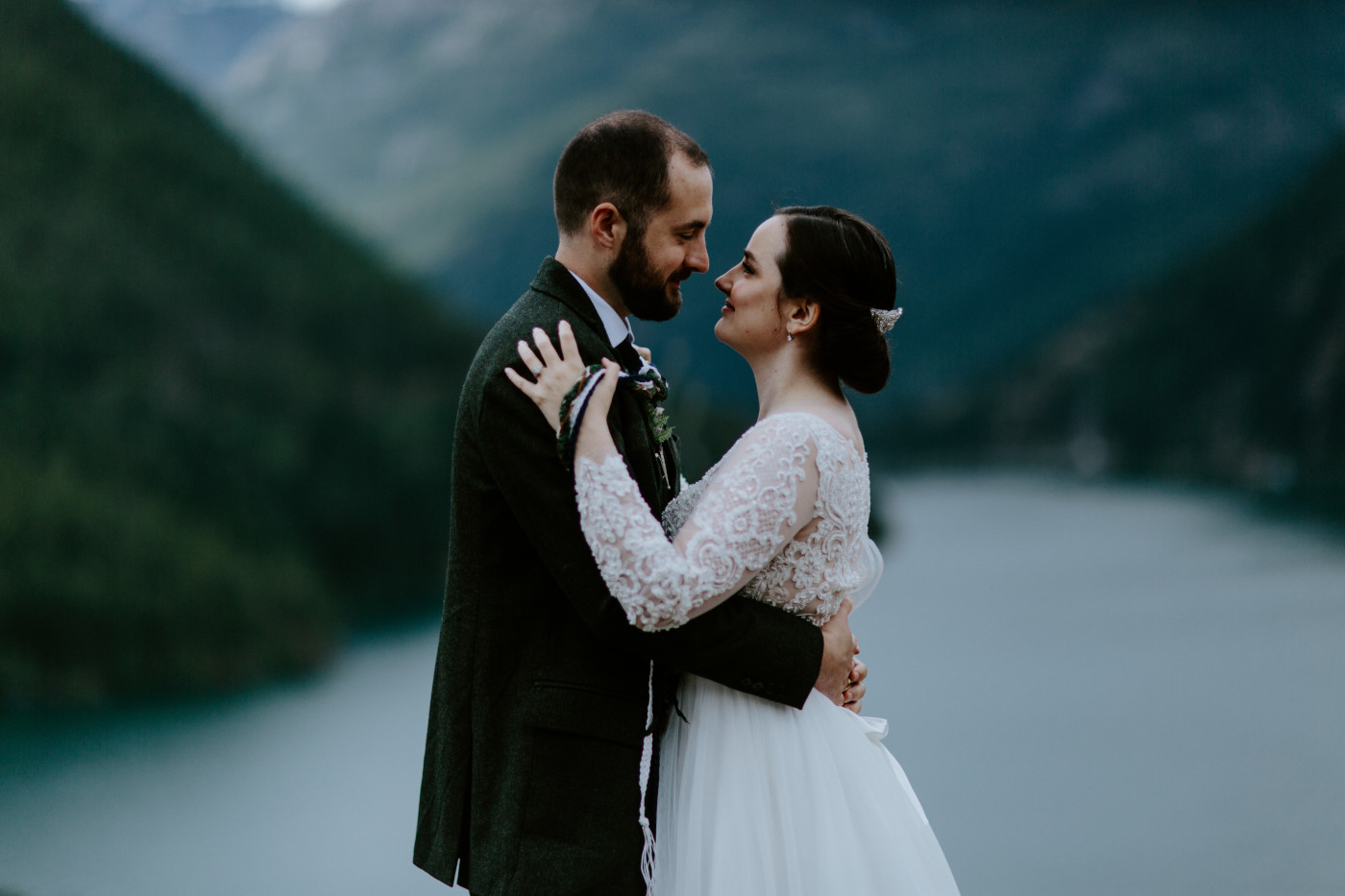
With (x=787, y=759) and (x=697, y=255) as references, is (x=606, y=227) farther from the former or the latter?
(x=787, y=759)

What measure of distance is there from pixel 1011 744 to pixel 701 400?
1389cm

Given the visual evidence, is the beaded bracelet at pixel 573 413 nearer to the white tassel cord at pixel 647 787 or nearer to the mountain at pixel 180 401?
the white tassel cord at pixel 647 787

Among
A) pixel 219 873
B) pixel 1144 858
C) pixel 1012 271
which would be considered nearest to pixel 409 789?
pixel 219 873

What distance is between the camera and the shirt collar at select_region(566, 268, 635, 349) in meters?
2.13

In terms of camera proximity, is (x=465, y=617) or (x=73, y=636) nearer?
(x=465, y=617)

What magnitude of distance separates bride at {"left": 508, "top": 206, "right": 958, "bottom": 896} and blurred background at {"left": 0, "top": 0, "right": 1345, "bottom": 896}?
14406mm

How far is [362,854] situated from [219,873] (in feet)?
6.36

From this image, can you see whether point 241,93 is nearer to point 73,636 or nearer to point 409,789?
point 73,636

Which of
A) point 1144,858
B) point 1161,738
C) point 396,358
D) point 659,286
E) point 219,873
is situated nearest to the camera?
point 659,286

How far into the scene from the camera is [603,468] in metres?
1.86

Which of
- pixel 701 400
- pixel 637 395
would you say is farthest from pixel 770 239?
pixel 701 400

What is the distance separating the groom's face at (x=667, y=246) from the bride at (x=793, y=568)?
16cm

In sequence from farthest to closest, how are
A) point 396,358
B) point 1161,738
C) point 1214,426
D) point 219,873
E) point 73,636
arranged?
1. point 1214,426
2. point 396,358
3. point 1161,738
4. point 73,636
5. point 219,873

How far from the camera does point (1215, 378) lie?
122 feet
